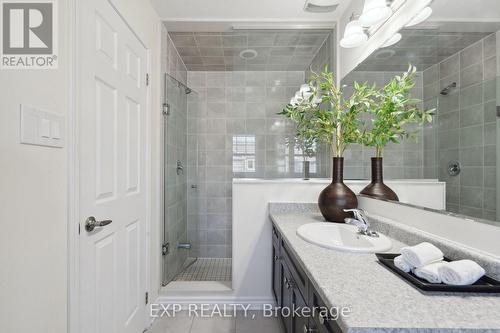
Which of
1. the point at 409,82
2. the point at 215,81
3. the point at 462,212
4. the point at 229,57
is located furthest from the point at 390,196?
the point at 215,81

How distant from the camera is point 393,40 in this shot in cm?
130

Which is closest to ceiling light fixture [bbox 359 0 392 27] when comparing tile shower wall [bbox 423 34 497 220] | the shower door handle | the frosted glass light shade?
tile shower wall [bbox 423 34 497 220]

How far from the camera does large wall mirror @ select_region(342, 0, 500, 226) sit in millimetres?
756

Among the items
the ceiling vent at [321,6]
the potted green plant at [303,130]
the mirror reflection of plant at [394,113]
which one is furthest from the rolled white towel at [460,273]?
the ceiling vent at [321,6]

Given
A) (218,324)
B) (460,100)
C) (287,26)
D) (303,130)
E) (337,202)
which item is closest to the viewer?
(460,100)

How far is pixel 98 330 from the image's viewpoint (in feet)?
3.75

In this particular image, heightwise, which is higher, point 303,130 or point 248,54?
point 248,54

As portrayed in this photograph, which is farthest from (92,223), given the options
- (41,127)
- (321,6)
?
(321,6)

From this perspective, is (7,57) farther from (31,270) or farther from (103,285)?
(103,285)

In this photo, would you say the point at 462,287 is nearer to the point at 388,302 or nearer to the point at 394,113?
the point at 388,302

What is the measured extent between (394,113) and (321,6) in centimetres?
115

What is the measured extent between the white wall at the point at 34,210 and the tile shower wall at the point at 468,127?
4.79 ft

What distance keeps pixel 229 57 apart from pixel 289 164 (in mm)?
1277

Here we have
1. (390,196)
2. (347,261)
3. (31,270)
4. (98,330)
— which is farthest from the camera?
(390,196)
